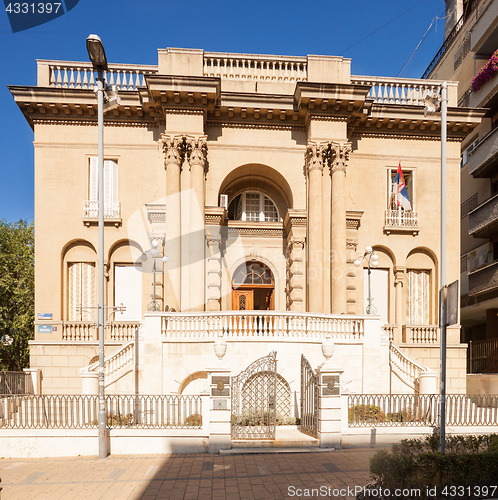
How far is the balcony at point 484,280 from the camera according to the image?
26281 millimetres

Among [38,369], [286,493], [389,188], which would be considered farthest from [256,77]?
[286,493]

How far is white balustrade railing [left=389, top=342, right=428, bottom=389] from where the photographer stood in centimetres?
1783

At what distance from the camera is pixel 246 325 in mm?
17719

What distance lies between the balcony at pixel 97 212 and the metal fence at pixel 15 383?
779 cm

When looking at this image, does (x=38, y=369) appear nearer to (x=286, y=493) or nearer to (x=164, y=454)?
(x=164, y=454)

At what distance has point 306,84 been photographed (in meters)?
23.0

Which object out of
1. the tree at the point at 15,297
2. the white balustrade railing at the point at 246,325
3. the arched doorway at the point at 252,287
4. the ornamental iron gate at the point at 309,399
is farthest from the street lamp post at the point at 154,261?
the tree at the point at 15,297

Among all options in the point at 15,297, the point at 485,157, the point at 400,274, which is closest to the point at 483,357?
the point at 400,274

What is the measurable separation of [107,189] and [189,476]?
55.0 feet

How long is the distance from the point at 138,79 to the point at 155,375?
15257 millimetres

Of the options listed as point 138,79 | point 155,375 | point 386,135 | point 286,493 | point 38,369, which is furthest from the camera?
point 386,135

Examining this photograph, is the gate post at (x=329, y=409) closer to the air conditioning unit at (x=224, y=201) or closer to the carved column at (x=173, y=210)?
the carved column at (x=173, y=210)

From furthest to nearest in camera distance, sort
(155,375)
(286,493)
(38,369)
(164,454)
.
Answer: (38,369)
(155,375)
(164,454)
(286,493)

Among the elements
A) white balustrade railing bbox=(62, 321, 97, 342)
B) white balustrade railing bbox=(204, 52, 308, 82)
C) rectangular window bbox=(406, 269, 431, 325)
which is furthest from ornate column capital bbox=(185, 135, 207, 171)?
rectangular window bbox=(406, 269, 431, 325)
